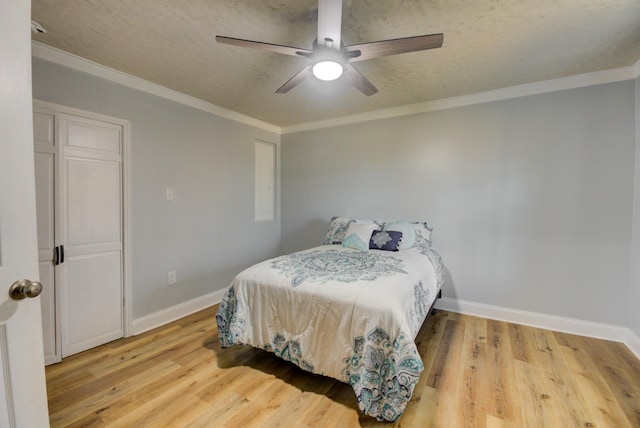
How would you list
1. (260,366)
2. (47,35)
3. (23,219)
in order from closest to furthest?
(23,219) → (47,35) → (260,366)

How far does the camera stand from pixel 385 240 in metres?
2.99

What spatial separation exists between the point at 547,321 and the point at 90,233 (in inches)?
168

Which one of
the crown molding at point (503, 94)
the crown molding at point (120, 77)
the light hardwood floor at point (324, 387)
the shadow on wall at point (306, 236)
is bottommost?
the light hardwood floor at point (324, 387)

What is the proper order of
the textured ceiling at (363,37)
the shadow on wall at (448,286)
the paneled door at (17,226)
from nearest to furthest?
the paneled door at (17,226) → the textured ceiling at (363,37) → the shadow on wall at (448,286)

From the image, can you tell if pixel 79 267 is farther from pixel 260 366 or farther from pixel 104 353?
pixel 260 366

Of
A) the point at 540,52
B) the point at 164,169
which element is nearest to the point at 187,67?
the point at 164,169

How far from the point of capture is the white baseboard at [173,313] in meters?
2.63

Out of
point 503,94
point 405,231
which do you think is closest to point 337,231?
point 405,231

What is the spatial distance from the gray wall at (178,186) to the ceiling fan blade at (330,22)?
198cm

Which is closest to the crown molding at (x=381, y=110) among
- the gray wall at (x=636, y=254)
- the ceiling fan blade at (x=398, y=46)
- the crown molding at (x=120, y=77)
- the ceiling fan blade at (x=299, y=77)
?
the crown molding at (x=120, y=77)

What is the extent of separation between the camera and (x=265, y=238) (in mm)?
4105

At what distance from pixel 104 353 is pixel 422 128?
Result: 3.82 metres

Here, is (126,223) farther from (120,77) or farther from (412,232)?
(412,232)

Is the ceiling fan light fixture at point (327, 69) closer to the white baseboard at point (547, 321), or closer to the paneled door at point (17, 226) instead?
the paneled door at point (17, 226)
